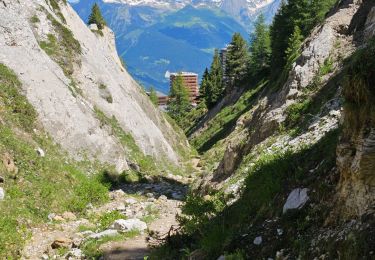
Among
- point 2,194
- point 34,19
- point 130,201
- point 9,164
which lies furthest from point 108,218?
point 34,19

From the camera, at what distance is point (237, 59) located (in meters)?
82.8

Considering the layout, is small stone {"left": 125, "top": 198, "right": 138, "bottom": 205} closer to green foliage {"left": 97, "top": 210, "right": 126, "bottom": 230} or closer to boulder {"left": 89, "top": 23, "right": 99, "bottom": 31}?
green foliage {"left": 97, "top": 210, "right": 126, "bottom": 230}

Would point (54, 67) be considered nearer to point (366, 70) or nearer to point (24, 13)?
point (24, 13)

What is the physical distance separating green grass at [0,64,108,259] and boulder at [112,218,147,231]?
11.3 feet

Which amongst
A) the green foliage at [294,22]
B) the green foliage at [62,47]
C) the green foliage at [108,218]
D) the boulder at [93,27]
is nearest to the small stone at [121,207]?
the green foliage at [108,218]

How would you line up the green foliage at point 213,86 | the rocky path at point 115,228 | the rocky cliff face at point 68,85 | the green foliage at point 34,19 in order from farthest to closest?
the green foliage at point 213,86 → the green foliage at point 34,19 → the rocky cliff face at point 68,85 → the rocky path at point 115,228

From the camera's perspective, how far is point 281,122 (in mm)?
20188

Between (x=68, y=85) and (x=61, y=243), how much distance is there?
1757 centimetres

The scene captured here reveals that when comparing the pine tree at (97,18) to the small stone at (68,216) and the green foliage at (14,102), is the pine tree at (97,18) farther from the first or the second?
the small stone at (68,216)

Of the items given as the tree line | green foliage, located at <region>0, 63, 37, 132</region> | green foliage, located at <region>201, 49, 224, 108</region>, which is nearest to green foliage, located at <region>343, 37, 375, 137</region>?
the tree line

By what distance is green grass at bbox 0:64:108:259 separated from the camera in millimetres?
18064

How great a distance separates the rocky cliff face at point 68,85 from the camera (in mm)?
28047

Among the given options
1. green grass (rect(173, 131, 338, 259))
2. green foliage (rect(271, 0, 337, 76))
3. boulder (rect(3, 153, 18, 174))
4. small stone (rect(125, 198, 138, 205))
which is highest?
green foliage (rect(271, 0, 337, 76))

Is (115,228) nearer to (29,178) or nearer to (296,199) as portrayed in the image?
(29,178)
